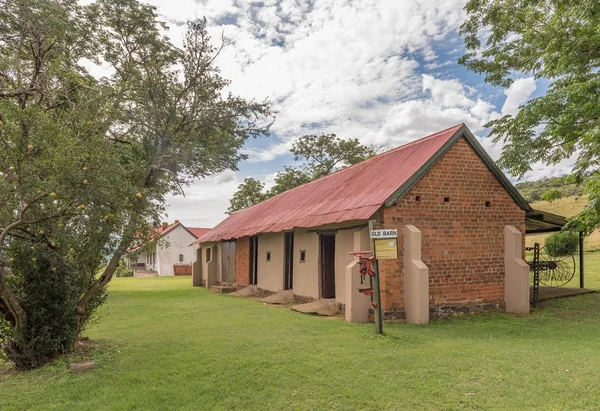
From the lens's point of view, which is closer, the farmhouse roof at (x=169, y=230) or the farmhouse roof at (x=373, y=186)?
the farmhouse roof at (x=169, y=230)

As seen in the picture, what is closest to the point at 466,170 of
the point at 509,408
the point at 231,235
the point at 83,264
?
the point at 509,408

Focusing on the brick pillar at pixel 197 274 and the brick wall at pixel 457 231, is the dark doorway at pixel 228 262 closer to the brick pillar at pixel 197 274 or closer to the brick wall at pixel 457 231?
the brick pillar at pixel 197 274

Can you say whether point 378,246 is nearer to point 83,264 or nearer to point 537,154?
point 83,264

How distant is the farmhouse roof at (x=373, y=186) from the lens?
10.4 m

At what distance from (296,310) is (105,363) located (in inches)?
243

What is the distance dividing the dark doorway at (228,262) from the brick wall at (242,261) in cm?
69

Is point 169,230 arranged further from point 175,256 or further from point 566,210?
point 566,210

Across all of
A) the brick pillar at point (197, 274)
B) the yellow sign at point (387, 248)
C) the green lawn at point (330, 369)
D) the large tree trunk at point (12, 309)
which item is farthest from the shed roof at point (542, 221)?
the brick pillar at point (197, 274)

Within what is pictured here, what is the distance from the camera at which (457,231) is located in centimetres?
1100

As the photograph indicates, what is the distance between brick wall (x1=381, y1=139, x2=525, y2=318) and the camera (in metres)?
10.3

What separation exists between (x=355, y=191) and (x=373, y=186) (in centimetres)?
88

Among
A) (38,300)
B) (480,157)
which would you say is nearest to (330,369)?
(38,300)

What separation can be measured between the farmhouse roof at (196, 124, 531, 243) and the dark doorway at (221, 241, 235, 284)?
479cm

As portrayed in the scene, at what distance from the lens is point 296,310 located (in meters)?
12.4
